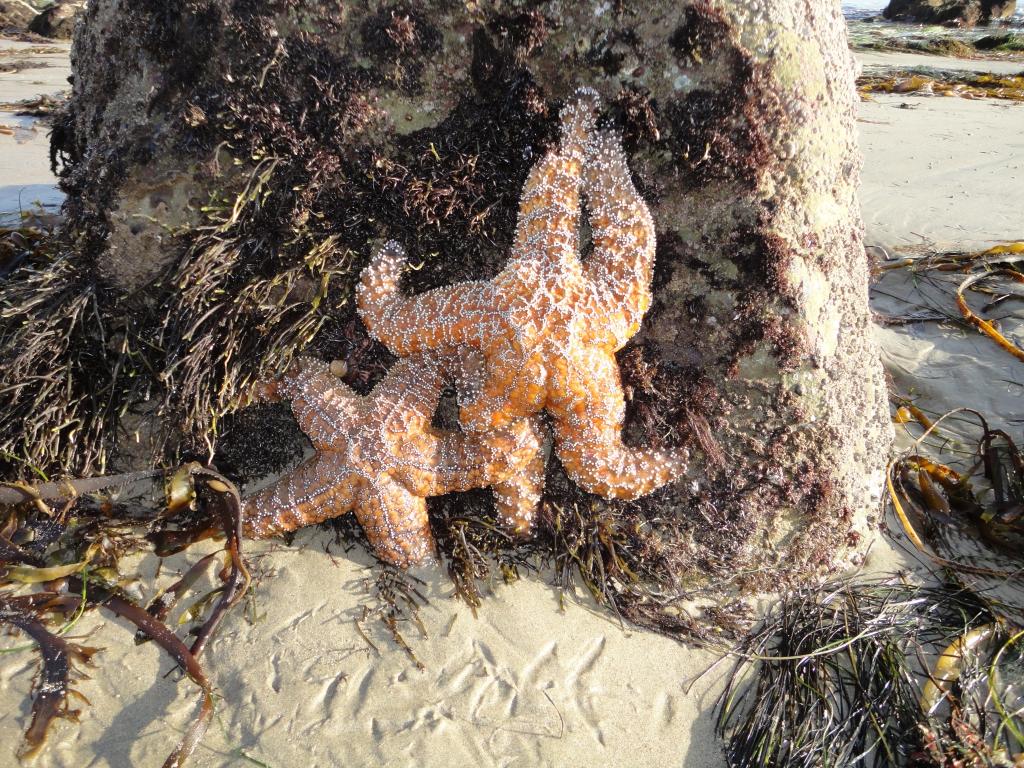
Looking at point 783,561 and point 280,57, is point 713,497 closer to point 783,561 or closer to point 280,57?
point 783,561

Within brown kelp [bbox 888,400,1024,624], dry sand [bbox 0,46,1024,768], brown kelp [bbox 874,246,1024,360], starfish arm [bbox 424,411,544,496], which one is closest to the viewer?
dry sand [bbox 0,46,1024,768]

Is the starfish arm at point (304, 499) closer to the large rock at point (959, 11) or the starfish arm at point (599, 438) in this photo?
the starfish arm at point (599, 438)

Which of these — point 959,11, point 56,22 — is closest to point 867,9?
point 959,11

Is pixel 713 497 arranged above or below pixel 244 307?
below

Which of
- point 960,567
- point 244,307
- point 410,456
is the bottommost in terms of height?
point 960,567

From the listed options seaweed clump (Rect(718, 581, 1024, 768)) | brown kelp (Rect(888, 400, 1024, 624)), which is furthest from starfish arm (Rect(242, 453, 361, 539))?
brown kelp (Rect(888, 400, 1024, 624))

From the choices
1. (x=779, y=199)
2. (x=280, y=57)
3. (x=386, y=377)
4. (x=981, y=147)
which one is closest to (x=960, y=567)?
(x=779, y=199)

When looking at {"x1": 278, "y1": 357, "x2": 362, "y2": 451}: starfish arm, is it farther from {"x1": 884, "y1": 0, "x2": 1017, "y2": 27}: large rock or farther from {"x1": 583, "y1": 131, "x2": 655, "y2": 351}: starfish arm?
{"x1": 884, "y1": 0, "x2": 1017, "y2": 27}: large rock

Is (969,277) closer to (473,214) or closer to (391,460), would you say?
(473,214)
